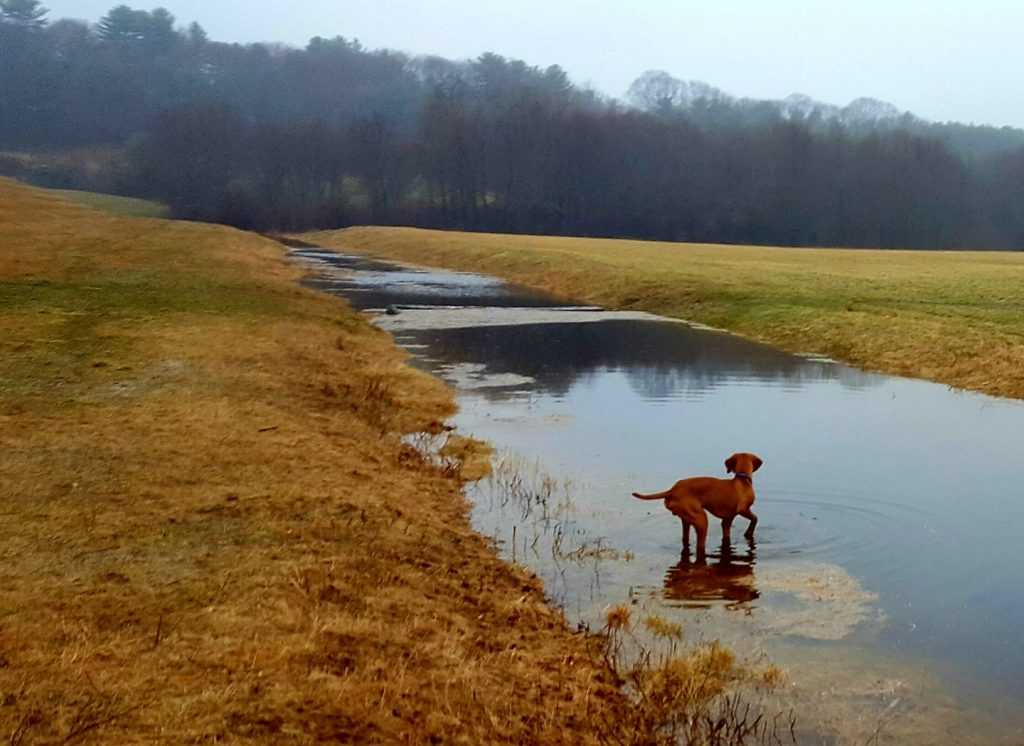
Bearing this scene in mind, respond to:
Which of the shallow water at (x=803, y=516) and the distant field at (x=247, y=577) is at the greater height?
the distant field at (x=247, y=577)

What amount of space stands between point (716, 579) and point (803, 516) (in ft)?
8.35

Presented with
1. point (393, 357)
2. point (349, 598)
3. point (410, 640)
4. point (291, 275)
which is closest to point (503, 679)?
point (410, 640)

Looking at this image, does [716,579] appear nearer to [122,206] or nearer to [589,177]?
[122,206]

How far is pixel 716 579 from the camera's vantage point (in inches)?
380

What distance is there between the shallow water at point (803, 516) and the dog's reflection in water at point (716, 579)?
3cm

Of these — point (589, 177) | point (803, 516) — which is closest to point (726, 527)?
point (803, 516)

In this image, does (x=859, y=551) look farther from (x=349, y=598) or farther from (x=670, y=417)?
(x=670, y=417)

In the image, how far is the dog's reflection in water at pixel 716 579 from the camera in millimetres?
9188

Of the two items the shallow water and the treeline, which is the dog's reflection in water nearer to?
the shallow water

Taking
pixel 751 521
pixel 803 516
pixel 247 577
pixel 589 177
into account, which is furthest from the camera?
pixel 589 177

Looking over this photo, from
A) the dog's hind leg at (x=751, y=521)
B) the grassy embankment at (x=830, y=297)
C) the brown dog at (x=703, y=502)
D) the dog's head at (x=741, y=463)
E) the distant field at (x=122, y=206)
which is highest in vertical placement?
the distant field at (x=122, y=206)

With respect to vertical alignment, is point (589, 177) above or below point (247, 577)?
above

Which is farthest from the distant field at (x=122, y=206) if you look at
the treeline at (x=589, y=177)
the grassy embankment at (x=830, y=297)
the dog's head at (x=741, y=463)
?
the dog's head at (x=741, y=463)

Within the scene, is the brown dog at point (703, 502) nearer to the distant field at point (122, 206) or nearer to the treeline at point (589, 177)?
the distant field at point (122, 206)
